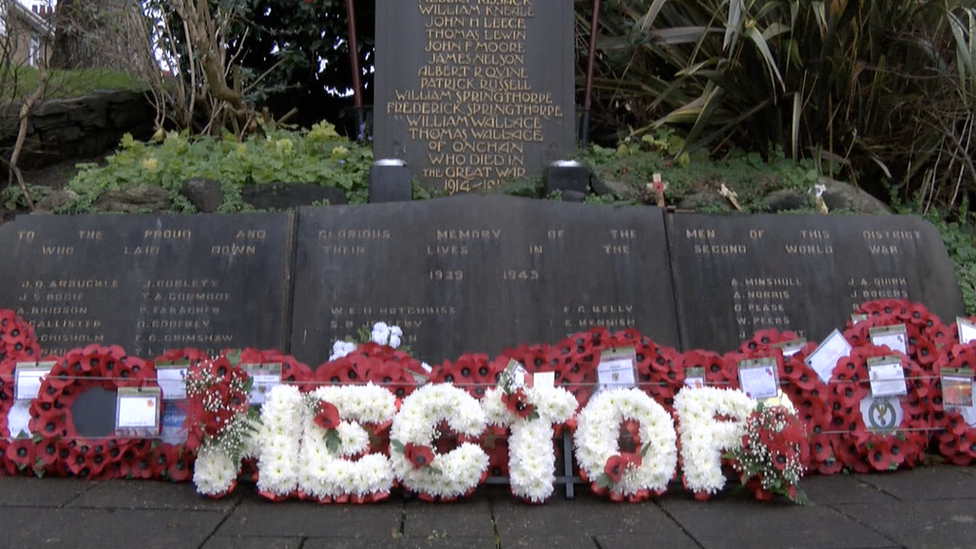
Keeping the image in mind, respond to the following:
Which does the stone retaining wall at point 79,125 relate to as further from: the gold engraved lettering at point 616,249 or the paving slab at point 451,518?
the paving slab at point 451,518

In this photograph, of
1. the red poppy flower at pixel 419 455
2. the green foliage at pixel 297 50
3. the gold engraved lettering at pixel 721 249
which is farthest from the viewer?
the green foliage at pixel 297 50

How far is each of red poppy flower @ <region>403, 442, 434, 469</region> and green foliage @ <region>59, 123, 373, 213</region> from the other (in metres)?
3.20

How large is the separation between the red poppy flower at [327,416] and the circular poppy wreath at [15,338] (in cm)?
178


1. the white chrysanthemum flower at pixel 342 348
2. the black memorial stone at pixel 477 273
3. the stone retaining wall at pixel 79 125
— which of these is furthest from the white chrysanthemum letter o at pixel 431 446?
the stone retaining wall at pixel 79 125

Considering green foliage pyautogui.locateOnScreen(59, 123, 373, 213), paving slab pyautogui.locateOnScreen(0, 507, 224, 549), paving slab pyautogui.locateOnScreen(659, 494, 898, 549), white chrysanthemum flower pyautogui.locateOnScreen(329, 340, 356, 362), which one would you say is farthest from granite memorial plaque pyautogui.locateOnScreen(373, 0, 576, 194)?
paving slab pyautogui.locateOnScreen(0, 507, 224, 549)

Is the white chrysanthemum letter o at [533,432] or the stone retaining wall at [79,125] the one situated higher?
the stone retaining wall at [79,125]

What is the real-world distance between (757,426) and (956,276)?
120 inches

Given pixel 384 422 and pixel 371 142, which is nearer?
pixel 384 422

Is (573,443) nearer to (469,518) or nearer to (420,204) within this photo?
(469,518)

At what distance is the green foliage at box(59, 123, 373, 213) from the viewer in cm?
627

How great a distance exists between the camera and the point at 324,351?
4891 millimetres

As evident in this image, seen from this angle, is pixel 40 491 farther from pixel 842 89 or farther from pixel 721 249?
pixel 842 89

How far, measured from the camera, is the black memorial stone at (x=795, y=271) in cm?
517

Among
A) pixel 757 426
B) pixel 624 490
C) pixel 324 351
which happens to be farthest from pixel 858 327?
pixel 324 351
